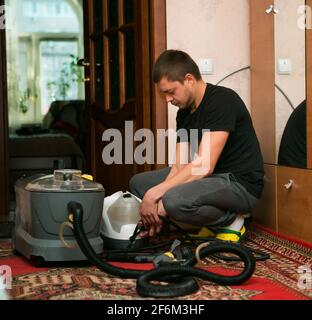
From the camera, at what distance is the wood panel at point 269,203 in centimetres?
304

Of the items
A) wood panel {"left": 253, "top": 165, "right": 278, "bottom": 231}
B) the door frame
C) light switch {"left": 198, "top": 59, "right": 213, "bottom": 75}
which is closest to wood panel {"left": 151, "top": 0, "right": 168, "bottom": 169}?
the door frame

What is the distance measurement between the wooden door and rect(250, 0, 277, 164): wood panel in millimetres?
512

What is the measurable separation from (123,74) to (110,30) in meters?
0.30

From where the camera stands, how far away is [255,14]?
327 centimetres

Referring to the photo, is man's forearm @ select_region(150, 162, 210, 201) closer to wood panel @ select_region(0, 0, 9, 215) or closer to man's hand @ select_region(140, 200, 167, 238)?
man's hand @ select_region(140, 200, 167, 238)

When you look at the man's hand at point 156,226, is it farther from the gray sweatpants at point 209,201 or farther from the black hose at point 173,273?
the black hose at point 173,273

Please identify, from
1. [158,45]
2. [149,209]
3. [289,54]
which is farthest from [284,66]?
[149,209]

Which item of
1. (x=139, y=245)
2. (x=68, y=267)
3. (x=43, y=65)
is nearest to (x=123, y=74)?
(x=139, y=245)

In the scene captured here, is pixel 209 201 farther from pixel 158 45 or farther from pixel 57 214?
pixel 158 45

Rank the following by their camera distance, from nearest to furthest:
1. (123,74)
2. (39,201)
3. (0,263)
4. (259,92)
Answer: (39,201) → (0,263) → (259,92) → (123,74)

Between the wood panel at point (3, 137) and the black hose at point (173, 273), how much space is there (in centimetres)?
201

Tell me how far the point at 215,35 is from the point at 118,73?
2.14ft

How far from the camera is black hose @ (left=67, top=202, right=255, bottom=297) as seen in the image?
1834 millimetres
